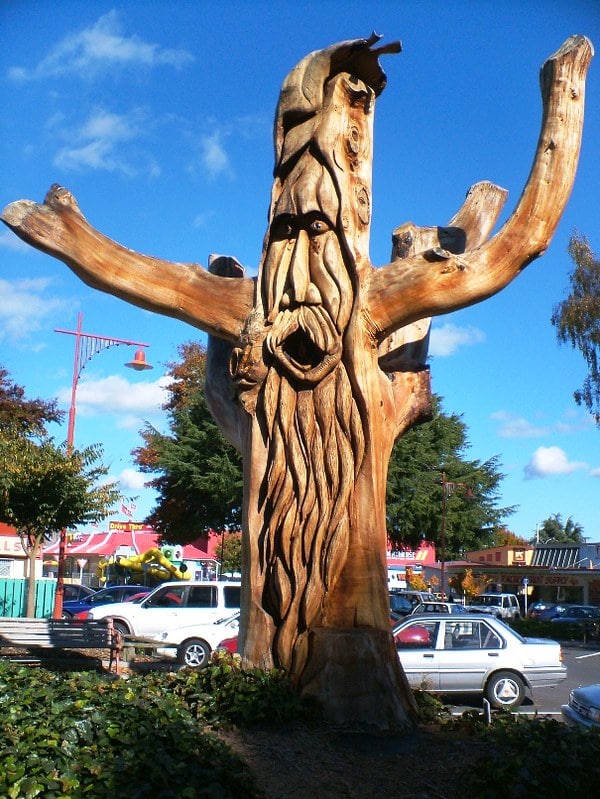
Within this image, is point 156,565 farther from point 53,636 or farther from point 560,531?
point 560,531

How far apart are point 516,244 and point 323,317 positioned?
5.57 ft

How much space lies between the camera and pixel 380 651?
670cm

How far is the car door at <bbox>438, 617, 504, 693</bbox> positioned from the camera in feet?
44.6

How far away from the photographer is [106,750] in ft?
15.5

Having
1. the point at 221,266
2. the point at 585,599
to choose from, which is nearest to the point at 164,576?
the point at 585,599

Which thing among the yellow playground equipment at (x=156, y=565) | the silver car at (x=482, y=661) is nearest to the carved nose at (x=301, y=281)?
the silver car at (x=482, y=661)

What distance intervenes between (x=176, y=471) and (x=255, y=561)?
76.1 ft

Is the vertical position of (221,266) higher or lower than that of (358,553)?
higher

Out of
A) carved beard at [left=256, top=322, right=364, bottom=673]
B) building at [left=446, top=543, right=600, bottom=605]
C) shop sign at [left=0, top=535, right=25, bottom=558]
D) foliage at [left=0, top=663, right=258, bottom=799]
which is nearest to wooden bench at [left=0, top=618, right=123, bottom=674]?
carved beard at [left=256, top=322, right=364, bottom=673]

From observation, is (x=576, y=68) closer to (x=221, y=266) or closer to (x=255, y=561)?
(x=221, y=266)

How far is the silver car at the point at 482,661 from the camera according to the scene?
534 inches

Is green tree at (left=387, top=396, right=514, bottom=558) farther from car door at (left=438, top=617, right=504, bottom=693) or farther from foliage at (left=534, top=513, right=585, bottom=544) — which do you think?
foliage at (left=534, top=513, right=585, bottom=544)

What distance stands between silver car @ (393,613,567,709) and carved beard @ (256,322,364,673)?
23.5ft

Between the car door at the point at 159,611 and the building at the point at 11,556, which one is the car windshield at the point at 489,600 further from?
the car door at the point at 159,611
